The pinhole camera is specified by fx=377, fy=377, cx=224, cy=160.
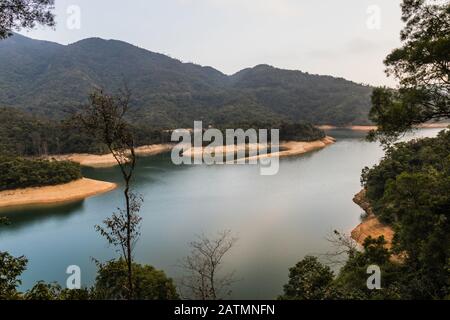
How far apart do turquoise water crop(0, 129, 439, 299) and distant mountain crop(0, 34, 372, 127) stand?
132 ft

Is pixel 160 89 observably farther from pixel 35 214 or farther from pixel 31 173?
pixel 35 214

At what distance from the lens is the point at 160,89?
126m

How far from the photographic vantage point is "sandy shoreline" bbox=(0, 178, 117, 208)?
28594 millimetres

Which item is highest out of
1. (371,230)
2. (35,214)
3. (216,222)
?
(371,230)

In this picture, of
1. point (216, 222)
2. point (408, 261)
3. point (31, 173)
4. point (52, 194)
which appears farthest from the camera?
point (31, 173)

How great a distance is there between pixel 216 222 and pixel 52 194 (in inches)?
600

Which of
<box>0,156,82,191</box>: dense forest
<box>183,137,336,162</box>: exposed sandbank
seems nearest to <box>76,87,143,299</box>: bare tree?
<box>0,156,82,191</box>: dense forest

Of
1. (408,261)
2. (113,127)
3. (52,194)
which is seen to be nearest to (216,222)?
(408,261)

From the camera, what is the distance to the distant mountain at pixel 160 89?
309 ft

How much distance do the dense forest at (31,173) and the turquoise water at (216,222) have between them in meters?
3.73

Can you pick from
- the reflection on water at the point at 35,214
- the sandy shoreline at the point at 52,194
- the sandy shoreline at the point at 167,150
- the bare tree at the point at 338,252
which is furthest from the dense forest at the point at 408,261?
the sandy shoreline at the point at 167,150

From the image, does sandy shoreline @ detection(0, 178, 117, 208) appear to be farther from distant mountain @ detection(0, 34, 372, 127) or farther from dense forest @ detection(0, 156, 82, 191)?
distant mountain @ detection(0, 34, 372, 127)

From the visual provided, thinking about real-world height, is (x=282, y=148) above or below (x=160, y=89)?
below
